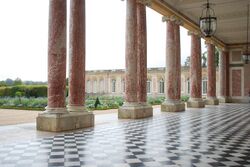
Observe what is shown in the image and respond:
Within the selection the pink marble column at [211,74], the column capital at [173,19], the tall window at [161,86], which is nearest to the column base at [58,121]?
the column capital at [173,19]

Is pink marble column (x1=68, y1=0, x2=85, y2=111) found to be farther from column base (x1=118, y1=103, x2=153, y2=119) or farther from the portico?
column base (x1=118, y1=103, x2=153, y2=119)

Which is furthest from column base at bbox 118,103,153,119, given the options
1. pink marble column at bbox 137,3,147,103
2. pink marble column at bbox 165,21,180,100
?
pink marble column at bbox 165,21,180,100

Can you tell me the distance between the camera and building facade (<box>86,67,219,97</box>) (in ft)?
182

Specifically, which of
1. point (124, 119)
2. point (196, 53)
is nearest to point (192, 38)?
point (196, 53)

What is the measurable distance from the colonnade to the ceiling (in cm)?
128

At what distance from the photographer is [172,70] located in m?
23.3

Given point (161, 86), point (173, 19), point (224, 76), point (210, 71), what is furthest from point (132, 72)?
point (161, 86)

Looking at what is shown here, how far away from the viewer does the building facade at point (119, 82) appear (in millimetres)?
55594

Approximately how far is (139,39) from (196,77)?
11.8 m

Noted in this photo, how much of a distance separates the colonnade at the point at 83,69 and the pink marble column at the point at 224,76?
34.6 feet

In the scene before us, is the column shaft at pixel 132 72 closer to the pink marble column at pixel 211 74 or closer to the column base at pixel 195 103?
the column base at pixel 195 103

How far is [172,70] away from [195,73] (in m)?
6.25

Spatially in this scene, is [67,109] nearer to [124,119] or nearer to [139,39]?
[124,119]

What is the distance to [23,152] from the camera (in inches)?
314
